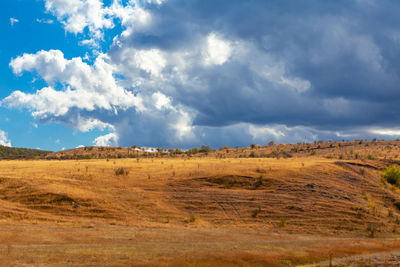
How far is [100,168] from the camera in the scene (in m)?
36.1

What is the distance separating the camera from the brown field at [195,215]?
16.6 m

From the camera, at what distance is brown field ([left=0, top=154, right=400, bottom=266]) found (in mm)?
16625

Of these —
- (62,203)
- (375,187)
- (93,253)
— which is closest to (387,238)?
(375,187)

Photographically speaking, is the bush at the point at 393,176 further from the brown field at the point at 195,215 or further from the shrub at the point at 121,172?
the shrub at the point at 121,172

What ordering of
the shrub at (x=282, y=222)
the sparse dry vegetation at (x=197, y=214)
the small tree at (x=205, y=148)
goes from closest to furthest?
1. the sparse dry vegetation at (x=197, y=214)
2. the shrub at (x=282, y=222)
3. the small tree at (x=205, y=148)

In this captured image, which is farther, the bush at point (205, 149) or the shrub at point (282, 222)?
the bush at point (205, 149)

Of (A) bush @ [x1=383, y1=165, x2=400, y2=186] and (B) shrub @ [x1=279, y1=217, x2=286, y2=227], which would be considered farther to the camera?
(A) bush @ [x1=383, y1=165, x2=400, y2=186]

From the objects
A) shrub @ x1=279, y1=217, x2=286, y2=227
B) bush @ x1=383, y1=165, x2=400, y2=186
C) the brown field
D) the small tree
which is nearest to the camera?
the brown field

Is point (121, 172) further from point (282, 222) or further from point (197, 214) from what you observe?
point (282, 222)

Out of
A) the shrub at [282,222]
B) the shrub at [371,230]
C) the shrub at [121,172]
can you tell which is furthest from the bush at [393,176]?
the shrub at [121,172]

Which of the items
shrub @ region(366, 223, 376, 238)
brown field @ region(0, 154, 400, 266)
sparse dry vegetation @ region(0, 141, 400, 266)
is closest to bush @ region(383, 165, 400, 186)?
sparse dry vegetation @ region(0, 141, 400, 266)

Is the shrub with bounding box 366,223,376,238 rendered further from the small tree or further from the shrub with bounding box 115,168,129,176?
the small tree

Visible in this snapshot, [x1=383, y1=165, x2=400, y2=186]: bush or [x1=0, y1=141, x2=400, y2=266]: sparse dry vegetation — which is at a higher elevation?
[x1=383, y1=165, x2=400, y2=186]: bush

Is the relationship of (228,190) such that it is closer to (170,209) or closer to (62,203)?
(170,209)
